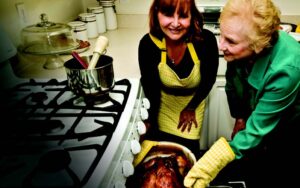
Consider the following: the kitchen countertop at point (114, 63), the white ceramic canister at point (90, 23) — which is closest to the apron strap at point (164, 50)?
the kitchen countertop at point (114, 63)

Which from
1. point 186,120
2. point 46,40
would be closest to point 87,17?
point 46,40

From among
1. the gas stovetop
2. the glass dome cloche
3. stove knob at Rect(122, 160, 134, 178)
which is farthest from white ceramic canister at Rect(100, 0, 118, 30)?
stove knob at Rect(122, 160, 134, 178)

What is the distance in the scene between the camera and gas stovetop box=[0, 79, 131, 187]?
0.70 metres

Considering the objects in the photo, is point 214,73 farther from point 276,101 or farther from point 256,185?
point 256,185

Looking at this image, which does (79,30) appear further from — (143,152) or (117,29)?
(143,152)

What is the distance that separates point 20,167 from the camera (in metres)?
0.73

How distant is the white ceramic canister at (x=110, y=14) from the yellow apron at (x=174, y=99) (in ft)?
2.40

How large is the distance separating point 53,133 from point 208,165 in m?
0.55

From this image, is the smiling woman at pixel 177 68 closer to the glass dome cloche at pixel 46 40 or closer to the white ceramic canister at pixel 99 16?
the glass dome cloche at pixel 46 40

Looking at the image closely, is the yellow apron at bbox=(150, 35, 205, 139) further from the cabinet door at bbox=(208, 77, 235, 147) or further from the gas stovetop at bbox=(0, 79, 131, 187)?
the gas stovetop at bbox=(0, 79, 131, 187)

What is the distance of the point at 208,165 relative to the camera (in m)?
1.03

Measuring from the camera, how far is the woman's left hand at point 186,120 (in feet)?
5.01

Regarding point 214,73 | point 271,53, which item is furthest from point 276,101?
point 214,73

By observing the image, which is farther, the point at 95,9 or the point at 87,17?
the point at 95,9
